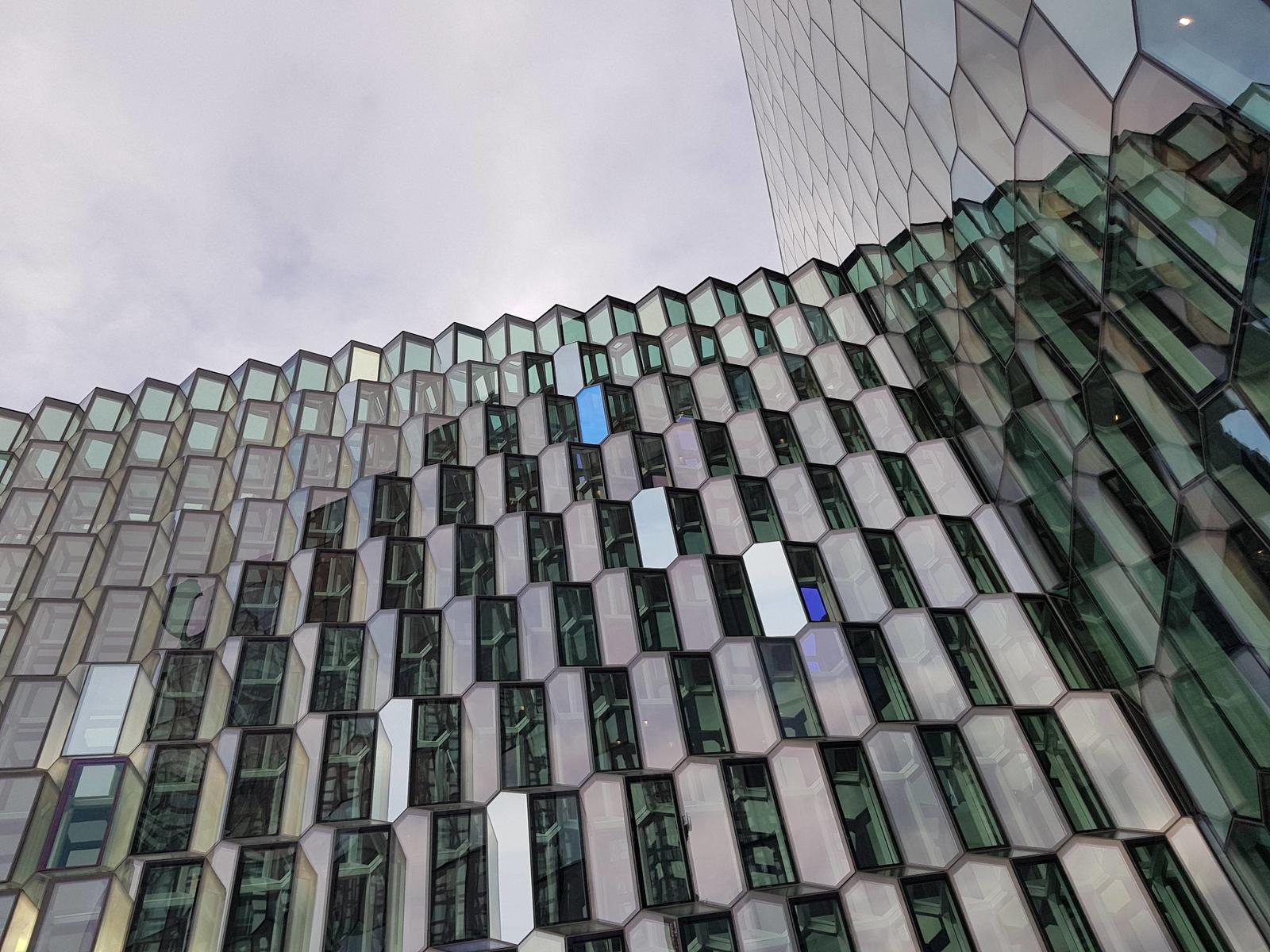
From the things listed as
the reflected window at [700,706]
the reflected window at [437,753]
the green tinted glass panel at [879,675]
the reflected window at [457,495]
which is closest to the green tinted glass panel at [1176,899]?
the green tinted glass panel at [879,675]

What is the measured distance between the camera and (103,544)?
18.3 metres

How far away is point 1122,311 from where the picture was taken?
25.4 feet

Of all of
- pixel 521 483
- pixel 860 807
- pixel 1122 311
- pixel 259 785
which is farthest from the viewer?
pixel 521 483

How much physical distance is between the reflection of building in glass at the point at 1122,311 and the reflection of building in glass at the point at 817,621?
0.06 m

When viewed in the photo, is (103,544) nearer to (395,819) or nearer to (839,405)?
(395,819)

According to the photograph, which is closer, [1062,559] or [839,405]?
[1062,559]

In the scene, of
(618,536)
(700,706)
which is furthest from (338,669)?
(700,706)

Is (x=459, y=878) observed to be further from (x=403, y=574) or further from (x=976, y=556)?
(x=976, y=556)

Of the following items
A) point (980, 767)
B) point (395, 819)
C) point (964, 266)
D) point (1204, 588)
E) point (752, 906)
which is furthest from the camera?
point (964, 266)

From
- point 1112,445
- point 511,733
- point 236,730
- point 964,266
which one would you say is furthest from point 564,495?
point 1112,445

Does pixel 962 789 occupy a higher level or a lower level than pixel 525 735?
lower

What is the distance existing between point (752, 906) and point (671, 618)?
455 cm

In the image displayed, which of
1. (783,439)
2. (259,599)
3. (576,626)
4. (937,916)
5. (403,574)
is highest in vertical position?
(783,439)

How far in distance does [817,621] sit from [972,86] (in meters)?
7.57
